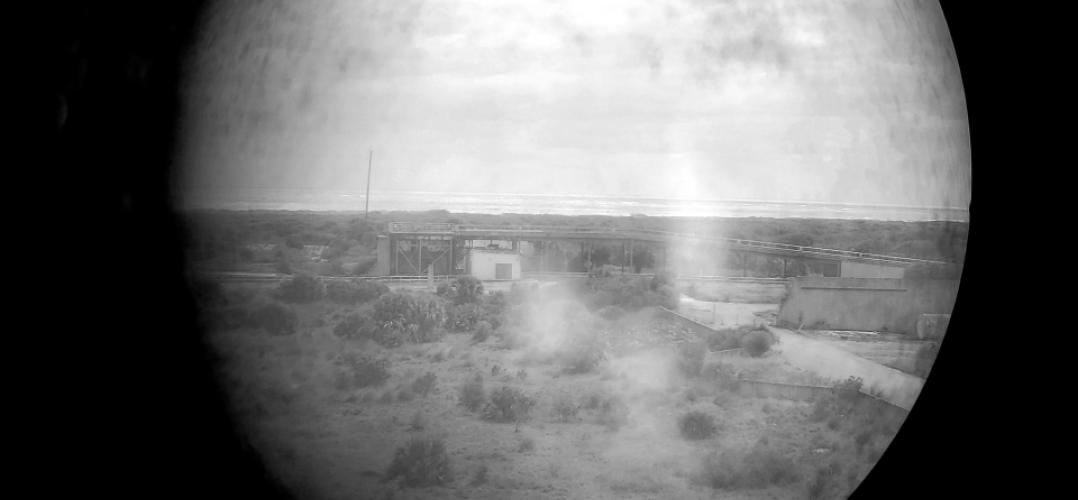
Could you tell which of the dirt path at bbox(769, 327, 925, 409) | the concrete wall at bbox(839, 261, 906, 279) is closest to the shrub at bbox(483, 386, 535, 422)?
the dirt path at bbox(769, 327, 925, 409)

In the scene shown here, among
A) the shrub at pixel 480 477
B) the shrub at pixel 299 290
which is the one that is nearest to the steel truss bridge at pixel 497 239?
the shrub at pixel 299 290

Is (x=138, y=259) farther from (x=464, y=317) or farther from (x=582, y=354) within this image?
(x=582, y=354)

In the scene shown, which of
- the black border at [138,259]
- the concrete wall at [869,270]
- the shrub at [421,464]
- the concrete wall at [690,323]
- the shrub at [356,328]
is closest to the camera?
the black border at [138,259]

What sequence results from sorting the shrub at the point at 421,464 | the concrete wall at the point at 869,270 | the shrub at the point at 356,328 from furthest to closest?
the concrete wall at the point at 869,270, the shrub at the point at 421,464, the shrub at the point at 356,328

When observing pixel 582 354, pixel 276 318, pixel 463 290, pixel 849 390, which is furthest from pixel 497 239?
pixel 849 390

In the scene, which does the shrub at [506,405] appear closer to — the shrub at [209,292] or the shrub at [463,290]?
the shrub at [463,290]

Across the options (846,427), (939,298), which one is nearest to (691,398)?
(846,427)
